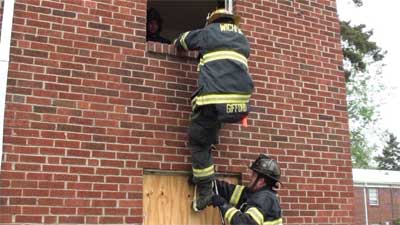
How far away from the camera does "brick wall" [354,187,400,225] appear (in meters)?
32.4

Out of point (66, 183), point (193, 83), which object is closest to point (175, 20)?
point (193, 83)

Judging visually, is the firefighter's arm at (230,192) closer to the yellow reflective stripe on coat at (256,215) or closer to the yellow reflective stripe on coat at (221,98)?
the yellow reflective stripe on coat at (256,215)

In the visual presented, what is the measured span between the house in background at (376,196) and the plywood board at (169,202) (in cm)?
2560

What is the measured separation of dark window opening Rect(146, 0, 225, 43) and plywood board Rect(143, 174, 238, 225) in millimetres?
2648

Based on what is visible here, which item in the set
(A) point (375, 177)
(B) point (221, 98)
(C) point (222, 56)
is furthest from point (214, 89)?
(A) point (375, 177)

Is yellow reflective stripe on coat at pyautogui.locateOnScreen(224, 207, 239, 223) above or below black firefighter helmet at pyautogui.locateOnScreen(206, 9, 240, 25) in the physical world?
below

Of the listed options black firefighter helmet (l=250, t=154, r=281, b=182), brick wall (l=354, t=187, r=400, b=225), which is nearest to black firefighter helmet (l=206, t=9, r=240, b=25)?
black firefighter helmet (l=250, t=154, r=281, b=182)

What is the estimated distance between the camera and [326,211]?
5.91 metres

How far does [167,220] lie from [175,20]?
4433mm

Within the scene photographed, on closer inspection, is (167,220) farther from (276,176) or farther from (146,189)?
(276,176)

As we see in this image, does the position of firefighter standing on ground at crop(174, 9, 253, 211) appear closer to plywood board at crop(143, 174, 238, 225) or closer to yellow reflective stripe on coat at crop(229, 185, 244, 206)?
plywood board at crop(143, 174, 238, 225)

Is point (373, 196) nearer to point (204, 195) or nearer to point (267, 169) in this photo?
point (267, 169)

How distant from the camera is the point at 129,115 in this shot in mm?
4988

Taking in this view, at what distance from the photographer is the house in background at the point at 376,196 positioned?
1209 inches
